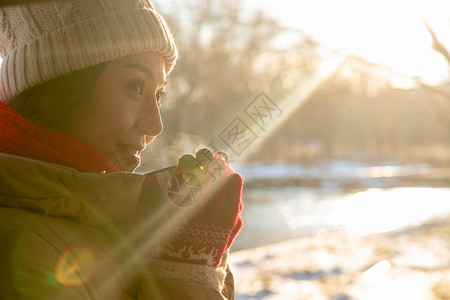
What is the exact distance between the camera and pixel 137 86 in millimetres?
1315

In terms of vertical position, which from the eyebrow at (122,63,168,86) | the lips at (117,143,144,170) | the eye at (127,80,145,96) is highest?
the eyebrow at (122,63,168,86)

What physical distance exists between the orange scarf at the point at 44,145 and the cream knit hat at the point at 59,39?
138mm

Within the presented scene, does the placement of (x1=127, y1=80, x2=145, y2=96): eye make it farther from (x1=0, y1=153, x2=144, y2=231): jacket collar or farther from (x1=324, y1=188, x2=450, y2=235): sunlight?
(x1=324, y1=188, x2=450, y2=235): sunlight

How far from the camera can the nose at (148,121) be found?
4.33 ft

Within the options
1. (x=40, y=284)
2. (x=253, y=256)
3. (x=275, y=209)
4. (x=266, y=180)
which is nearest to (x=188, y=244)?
(x=40, y=284)

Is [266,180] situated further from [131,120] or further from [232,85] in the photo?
[131,120]

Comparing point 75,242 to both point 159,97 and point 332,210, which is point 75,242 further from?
point 332,210

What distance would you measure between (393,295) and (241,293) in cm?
176

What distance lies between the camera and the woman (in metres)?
0.98

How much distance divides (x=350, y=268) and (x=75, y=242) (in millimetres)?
6078

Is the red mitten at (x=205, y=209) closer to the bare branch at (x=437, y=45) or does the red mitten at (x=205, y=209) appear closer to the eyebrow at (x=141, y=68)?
the eyebrow at (x=141, y=68)

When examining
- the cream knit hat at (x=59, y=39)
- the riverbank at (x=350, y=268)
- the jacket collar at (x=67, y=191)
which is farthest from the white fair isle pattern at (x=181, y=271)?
the riverbank at (x=350, y=268)

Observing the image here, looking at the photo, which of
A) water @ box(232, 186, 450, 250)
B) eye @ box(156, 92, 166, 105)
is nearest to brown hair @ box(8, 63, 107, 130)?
eye @ box(156, 92, 166, 105)

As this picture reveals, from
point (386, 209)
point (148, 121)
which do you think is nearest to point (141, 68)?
point (148, 121)
